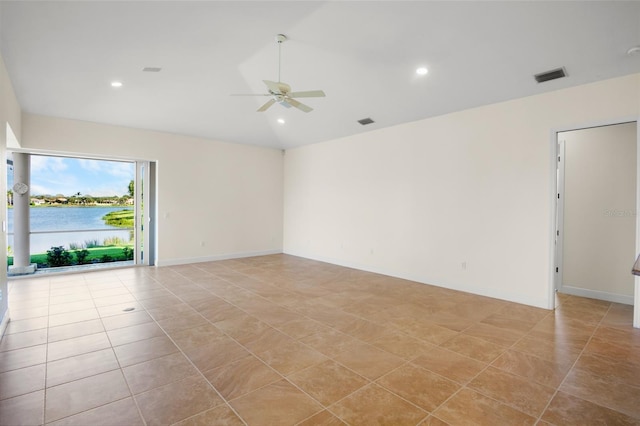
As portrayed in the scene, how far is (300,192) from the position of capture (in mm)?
8531

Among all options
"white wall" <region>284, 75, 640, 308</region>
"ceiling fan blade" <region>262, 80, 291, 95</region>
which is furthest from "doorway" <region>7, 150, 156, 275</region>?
"ceiling fan blade" <region>262, 80, 291, 95</region>

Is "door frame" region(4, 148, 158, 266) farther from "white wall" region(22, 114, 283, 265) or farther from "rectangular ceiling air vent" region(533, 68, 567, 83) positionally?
"rectangular ceiling air vent" region(533, 68, 567, 83)

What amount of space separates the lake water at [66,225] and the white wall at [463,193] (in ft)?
18.9

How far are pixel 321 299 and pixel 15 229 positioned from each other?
20.6ft

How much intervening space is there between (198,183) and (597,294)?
7.99m

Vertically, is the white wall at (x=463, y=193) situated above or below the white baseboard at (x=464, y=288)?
above

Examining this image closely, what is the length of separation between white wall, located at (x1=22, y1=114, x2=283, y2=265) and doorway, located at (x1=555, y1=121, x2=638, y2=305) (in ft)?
21.5

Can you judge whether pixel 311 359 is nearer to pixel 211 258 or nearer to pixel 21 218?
pixel 211 258

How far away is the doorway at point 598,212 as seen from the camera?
452cm

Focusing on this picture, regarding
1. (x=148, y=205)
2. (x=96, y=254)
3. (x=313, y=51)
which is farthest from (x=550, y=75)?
(x=96, y=254)

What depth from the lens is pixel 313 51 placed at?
4301mm

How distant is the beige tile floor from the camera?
212 centimetres

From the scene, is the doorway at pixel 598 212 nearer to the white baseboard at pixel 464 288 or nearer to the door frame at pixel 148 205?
the white baseboard at pixel 464 288

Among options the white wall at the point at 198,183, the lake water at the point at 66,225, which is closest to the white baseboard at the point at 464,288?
the white wall at the point at 198,183
